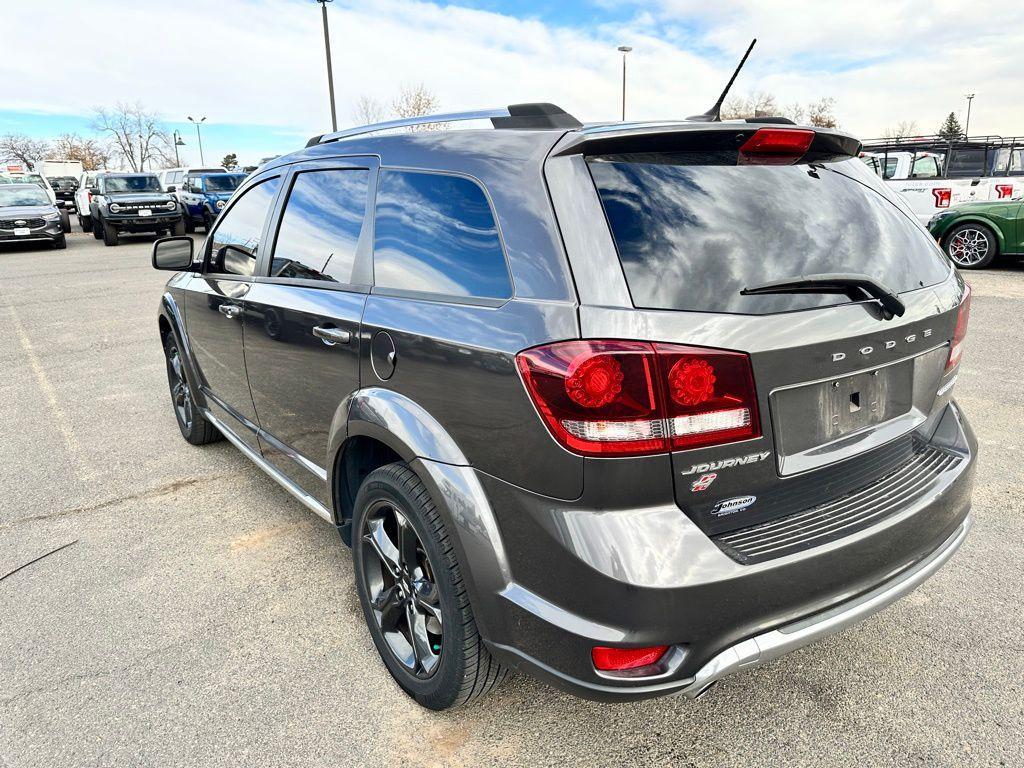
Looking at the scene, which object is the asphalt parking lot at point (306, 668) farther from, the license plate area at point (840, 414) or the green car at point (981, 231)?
the green car at point (981, 231)

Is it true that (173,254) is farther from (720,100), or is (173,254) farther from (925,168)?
(925,168)

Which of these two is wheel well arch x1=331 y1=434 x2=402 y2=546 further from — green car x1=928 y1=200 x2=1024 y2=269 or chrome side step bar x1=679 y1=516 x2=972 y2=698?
green car x1=928 y1=200 x2=1024 y2=269

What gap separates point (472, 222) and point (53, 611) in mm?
2379

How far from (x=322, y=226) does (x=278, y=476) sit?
1.18m

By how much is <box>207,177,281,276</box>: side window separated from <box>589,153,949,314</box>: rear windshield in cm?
201

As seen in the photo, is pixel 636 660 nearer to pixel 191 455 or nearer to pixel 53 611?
pixel 53 611

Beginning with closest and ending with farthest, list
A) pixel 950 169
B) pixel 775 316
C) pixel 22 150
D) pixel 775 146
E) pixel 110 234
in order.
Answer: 1. pixel 775 316
2. pixel 775 146
3. pixel 950 169
4. pixel 110 234
5. pixel 22 150

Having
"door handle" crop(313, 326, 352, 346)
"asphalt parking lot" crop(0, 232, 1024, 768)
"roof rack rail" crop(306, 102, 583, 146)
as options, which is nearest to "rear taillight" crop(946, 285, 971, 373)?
"asphalt parking lot" crop(0, 232, 1024, 768)

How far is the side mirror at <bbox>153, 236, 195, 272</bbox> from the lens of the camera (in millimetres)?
4051

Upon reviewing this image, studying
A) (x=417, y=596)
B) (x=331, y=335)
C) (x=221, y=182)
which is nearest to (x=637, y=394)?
(x=417, y=596)

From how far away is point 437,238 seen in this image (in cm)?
220

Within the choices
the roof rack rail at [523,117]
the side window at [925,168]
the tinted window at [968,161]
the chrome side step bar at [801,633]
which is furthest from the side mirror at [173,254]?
the tinted window at [968,161]

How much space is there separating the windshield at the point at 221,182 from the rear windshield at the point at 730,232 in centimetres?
2295

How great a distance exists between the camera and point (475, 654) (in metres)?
2.07
